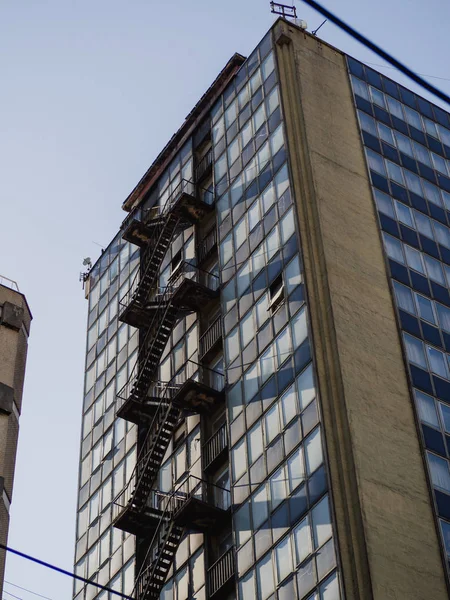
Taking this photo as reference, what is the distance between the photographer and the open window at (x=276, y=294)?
4125cm

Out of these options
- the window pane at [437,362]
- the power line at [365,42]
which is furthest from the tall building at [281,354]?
the power line at [365,42]

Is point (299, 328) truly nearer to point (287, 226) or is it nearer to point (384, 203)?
point (287, 226)

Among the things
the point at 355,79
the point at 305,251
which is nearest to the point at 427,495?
the point at 305,251

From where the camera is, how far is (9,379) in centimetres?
2867

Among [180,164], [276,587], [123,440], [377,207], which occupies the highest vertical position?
[180,164]

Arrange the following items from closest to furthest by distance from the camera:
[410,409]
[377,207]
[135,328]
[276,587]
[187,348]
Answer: [276,587], [410,409], [377,207], [187,348], [135,328]

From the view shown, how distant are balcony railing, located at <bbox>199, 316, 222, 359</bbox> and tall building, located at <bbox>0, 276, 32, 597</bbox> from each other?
15216 mm

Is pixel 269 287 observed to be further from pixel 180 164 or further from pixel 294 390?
pixel 180 164

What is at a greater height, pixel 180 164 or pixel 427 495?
pixel 180 164

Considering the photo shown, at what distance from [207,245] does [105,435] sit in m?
10.5

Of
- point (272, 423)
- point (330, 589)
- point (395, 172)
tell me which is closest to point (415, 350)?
point (272, 423)

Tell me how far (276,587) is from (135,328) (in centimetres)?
2144

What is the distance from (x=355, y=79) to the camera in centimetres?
5103

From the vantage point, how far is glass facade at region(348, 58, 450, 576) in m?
38.0
